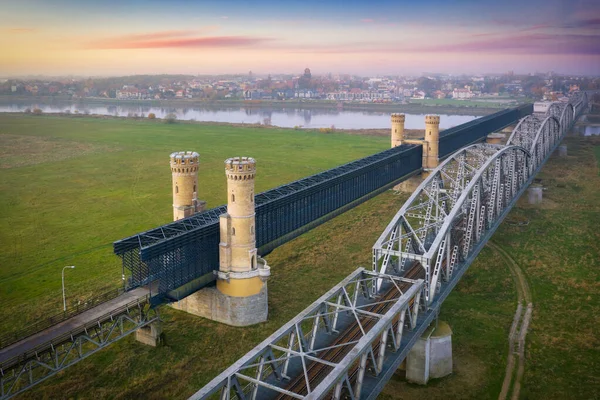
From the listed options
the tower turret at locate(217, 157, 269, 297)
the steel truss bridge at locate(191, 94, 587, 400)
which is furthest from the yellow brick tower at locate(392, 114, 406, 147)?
the tower turret at locate(217, 157, 269, 297)

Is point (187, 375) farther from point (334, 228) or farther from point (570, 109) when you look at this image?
point (570, 109)

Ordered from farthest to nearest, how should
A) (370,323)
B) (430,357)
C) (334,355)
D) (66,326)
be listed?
(430,357)
(370,323)
(66,326)
(334,355)

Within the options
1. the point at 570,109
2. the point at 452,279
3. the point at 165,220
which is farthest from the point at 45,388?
the point at 570,109

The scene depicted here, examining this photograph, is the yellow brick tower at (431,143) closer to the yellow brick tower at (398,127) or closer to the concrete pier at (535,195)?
the yellow brick tower at (398,127)

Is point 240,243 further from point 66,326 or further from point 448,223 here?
point 448,223

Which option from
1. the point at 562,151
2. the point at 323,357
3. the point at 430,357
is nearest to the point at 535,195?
the point at 430,357

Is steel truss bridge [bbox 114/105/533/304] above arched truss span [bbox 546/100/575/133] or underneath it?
underneath

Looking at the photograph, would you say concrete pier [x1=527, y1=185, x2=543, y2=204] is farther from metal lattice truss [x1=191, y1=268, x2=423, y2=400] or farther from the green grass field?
metal lattice truss [x1=191, y1=268, x2=423, y2=400]
